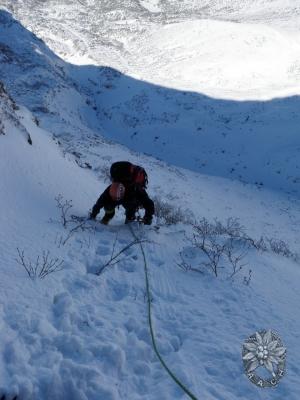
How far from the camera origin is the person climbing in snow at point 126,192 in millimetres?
6582

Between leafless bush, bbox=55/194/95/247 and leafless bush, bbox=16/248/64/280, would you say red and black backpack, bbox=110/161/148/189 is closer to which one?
leafless bush, bbox=55/194/95/247

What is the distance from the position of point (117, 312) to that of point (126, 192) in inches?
108

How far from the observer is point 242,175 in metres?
19.6

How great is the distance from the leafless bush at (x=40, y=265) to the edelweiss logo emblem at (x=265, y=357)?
213cm

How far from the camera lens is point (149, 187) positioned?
51.3ft

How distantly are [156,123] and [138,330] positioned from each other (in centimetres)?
2119

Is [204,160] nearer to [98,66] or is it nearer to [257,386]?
[98,66]

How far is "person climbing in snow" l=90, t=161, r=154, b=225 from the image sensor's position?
6.58 metres

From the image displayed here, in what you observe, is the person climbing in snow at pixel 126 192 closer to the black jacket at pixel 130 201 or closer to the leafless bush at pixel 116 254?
the black jacket at pixel 130 201

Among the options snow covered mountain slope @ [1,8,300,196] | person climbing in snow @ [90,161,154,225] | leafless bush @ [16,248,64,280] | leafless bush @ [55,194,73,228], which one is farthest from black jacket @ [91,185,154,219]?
snow covered mountain slope @ [1,8,300,196]

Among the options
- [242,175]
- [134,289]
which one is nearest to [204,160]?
[242,175]

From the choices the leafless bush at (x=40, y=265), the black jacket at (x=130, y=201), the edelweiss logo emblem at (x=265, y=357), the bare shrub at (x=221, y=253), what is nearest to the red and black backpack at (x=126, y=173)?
the black jacket at (x=130, y=201)

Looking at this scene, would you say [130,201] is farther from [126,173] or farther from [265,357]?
[265,357]

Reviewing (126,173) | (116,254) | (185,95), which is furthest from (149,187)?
(185,95)
